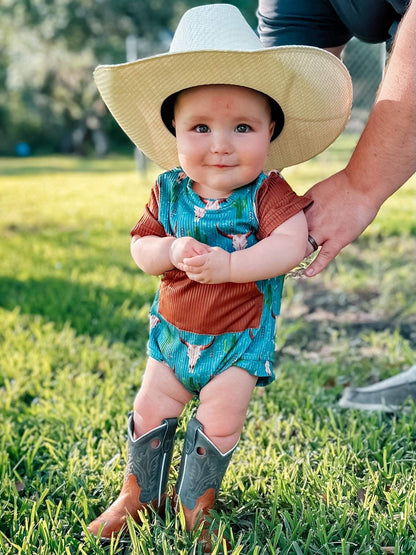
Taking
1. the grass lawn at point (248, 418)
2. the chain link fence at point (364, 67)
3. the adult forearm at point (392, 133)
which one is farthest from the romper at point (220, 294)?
the chain link fence at point (364, 67)

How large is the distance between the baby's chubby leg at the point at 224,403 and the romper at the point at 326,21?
1.37 metres

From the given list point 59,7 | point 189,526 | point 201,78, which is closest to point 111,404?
point 189,526

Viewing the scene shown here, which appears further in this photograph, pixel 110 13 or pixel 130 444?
pixel 110 13

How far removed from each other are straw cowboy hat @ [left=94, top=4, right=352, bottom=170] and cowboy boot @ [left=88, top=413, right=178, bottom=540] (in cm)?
87

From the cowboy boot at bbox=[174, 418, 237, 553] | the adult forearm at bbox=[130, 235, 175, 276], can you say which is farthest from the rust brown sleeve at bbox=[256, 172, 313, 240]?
the cowboy boot at bbox=[174, 418, 237, 553]

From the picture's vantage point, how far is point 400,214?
6.77 m

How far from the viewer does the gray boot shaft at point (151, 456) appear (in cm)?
202

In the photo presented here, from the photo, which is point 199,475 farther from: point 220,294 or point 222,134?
point 222,134

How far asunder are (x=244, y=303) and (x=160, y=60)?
69 cm

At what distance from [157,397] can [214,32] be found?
1039mm

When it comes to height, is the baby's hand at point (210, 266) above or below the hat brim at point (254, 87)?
below

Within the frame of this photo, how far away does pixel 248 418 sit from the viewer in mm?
2715

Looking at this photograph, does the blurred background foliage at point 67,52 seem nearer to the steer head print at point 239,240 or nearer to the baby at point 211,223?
the baby at point 211,223

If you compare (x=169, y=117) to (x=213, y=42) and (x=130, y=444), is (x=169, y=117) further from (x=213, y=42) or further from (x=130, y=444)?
(x=130, y=444)
